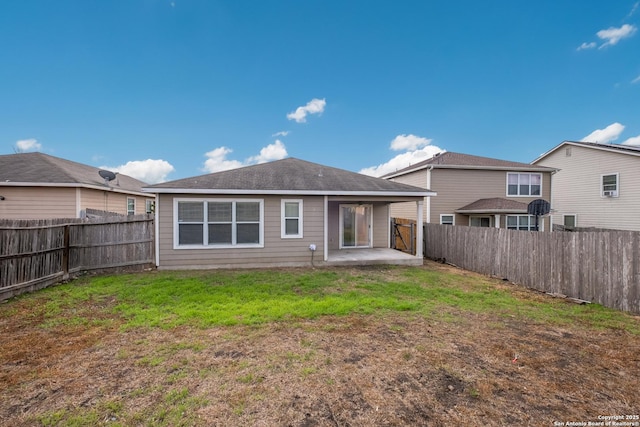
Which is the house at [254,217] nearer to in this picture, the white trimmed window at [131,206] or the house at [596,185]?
the white trimmed window at [131,206]

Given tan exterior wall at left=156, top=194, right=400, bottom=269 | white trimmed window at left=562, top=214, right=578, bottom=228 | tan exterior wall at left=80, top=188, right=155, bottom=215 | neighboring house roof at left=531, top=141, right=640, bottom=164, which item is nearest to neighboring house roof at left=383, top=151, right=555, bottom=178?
neighboring house roof at left=531, top=141, right=640, bottom=164

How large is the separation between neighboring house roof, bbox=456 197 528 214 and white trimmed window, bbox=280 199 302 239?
32.8 feet

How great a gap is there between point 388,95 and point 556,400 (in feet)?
59.5

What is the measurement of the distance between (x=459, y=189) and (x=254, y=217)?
1175 centimetres

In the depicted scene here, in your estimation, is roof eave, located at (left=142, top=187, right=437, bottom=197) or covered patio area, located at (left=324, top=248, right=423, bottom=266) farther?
covered patio area, located at (left=324, top=248, right=423, bottom=266)

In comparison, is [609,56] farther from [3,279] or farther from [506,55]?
[3,279]

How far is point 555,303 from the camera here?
19.6 feet

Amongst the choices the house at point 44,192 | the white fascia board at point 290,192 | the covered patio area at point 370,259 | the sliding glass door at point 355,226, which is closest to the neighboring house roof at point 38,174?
the house at point 44,192

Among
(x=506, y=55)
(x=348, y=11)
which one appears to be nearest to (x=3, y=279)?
(x=348, y=11)

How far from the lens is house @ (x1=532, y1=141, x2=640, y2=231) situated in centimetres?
1488

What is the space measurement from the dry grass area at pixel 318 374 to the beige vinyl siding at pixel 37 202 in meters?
9.84

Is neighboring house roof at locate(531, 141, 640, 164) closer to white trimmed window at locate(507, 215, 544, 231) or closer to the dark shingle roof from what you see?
white trimmed window at locate(507, 215, 544, 231)

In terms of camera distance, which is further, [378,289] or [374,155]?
[374,155]

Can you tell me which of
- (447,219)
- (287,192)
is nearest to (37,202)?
(287,192)
